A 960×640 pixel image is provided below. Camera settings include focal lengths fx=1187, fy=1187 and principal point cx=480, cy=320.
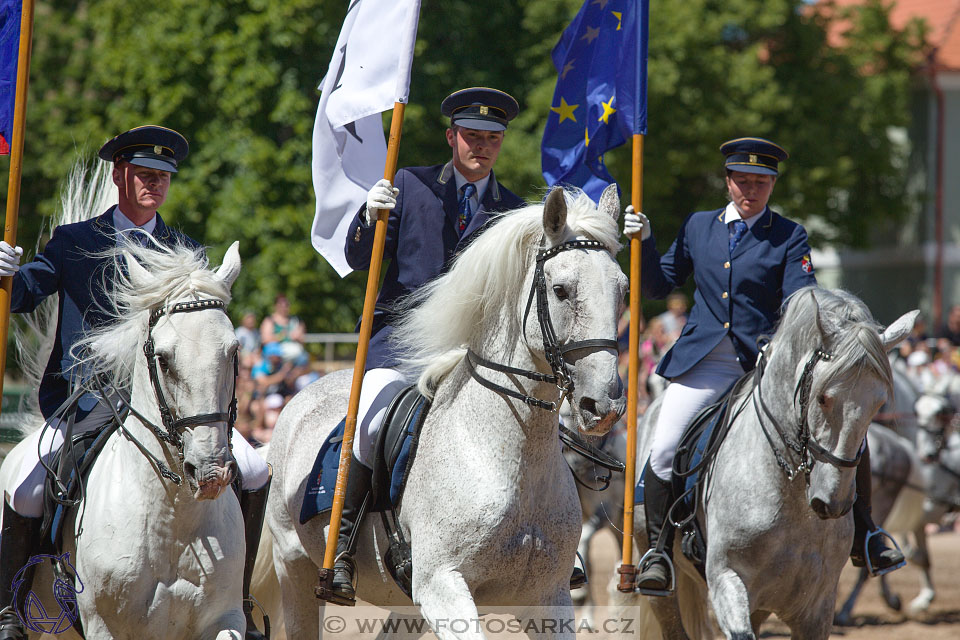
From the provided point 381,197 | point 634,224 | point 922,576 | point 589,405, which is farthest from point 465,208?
point 922,576

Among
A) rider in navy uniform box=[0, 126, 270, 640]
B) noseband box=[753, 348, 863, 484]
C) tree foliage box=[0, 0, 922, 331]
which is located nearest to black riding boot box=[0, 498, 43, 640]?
rider in navy uniform box=[0, 126, 270, 640]

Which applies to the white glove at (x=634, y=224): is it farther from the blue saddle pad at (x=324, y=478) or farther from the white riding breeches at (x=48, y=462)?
the white riding breeches at (x=48, y=462)

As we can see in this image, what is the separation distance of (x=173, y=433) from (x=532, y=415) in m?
1.57

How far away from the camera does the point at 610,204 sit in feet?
18.3

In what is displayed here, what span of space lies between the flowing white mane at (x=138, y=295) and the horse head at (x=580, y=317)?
1.46 meters

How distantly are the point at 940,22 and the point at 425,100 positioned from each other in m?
18.7

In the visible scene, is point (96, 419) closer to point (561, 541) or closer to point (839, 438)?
point (561, 541)

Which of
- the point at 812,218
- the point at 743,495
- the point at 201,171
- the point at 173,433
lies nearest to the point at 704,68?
the point at 812,218

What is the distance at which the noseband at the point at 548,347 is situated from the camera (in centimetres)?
502

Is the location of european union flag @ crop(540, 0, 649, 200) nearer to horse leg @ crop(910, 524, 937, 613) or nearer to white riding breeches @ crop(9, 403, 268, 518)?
white riding breeches @ crop(9, 403, 268, 518)

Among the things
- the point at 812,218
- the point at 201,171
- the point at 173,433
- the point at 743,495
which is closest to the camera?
the point at 173,433

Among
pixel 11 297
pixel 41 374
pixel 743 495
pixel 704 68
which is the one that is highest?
pixel 704 68

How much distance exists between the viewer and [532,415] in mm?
5320

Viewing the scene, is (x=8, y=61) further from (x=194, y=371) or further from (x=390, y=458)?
(x=390, y=458)
